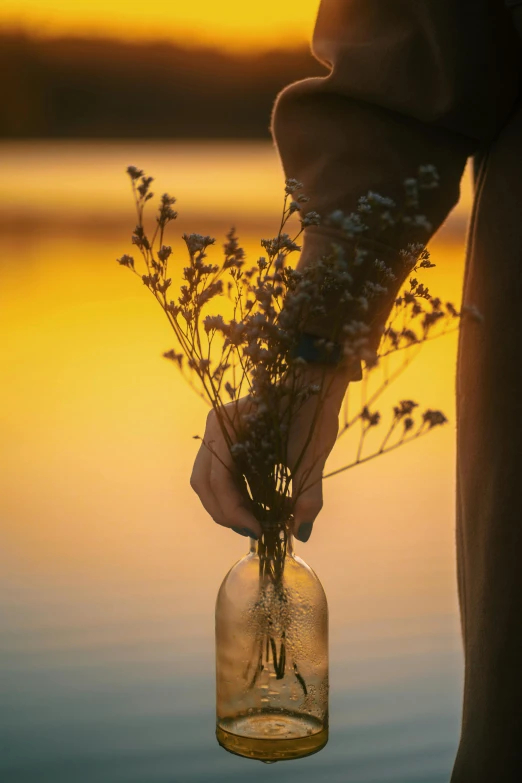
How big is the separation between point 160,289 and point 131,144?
928 inches

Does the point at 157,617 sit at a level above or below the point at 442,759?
above

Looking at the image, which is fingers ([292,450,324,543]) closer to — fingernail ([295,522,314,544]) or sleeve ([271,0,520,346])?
fingernail ([295,522,314,544])

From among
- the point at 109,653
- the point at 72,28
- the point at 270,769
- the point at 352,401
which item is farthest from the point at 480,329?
the point at 72,28

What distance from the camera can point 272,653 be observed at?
1041mm

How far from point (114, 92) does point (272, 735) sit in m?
23.0

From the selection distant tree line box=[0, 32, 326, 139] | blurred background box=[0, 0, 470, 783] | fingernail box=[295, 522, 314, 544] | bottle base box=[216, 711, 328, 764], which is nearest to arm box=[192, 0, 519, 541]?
fingernail box=[295, 522, 314, 544]

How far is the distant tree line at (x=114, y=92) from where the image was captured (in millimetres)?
21516

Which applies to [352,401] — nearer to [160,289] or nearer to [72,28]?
[160,289]

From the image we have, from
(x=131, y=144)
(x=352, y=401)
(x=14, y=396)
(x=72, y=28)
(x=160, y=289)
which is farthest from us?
(x=131, y=144)

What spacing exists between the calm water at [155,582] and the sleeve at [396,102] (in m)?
1.11

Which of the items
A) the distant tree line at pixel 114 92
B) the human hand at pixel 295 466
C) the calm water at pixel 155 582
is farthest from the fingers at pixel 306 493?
the distant tree line at pixel 114 92

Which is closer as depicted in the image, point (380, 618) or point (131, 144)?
point (380, 618)

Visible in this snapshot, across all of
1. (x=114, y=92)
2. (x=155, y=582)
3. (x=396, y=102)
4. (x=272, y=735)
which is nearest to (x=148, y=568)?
(x=155, y=582)

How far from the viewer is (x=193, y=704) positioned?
2.12 m
